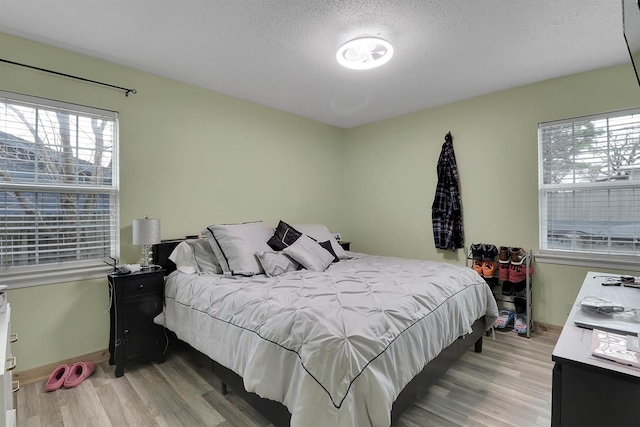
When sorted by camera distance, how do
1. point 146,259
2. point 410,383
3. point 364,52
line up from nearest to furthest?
point 410,383 → point 364,52 → point 146,259

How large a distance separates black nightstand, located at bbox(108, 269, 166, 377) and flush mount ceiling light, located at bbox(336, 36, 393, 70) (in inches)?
90.2

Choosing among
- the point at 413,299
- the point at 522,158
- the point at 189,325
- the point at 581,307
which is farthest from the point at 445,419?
the point at 522,158

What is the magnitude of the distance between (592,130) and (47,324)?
4.92 metres

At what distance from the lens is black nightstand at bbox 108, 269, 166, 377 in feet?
7.44

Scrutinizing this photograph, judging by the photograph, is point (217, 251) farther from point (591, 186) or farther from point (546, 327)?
point (591, 186)

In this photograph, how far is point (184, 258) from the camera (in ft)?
8.66

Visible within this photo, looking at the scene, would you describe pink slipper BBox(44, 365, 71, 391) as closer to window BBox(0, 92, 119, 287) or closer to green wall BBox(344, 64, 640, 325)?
window BBox(0, 92, 119, 287)

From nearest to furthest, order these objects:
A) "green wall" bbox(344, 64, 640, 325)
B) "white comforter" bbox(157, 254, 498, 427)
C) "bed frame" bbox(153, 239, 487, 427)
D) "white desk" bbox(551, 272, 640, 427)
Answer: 1. "white desk" bbox(551, 272, 640, 427)
2. "white comforter" bbox(157, 254, 498, 427)
3. "bed frame" bbox(153, 239, 487, 427)
4. "green wall" bbox(344, 64, 640, 325)

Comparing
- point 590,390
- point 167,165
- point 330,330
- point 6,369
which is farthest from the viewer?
point 167,165

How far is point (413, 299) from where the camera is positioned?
5.86 feet

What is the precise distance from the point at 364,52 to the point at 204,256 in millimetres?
2154

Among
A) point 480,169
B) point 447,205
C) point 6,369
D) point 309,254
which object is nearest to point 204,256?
point 309,254

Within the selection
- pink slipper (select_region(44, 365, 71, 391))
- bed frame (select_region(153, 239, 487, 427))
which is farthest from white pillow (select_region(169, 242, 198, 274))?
pink slipper (select_region(44, 365, 71, 391))

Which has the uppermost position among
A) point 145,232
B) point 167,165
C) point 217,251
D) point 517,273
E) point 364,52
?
point 364,52
